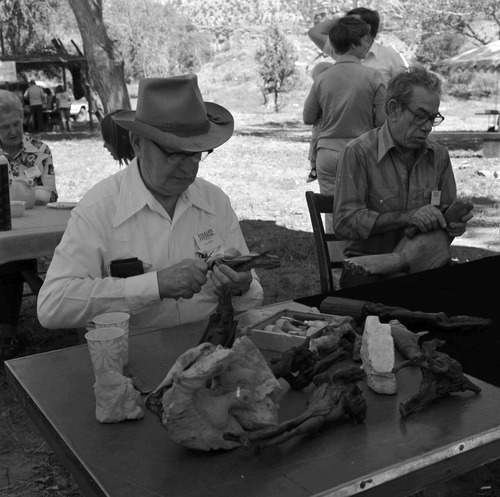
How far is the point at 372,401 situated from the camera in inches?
65.8

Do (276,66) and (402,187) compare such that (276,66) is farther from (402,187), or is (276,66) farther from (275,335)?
(275,335)

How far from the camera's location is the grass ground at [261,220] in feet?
9.98

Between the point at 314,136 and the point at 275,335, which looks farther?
the point at 314,136

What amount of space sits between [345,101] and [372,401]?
12.3 ft

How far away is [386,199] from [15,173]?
2.50 meters

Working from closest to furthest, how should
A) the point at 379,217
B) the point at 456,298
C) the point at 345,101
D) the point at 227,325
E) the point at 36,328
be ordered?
the point at 227,325 → the point at 456,298 → the point at 379,217 → the point at 36,328 → the point at 345,101

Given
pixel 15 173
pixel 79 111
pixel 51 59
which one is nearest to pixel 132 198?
pixel 15 173

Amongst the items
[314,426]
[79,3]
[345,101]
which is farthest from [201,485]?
[79,3]

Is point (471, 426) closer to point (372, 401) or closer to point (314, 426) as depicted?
point (372, 401)

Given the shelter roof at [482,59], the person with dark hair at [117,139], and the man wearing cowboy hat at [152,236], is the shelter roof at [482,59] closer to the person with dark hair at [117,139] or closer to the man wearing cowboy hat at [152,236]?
the person with dark hair at [117,139]

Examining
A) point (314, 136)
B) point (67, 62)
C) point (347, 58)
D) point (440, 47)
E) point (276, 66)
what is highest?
point (440, 47)

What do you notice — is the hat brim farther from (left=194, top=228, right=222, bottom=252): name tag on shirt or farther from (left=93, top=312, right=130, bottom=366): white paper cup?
(left=93, top=312, right=130, bottom=366): white paper cup

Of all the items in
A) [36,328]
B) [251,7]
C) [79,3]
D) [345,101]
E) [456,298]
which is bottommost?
[36,328]

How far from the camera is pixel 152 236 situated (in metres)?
2.53
